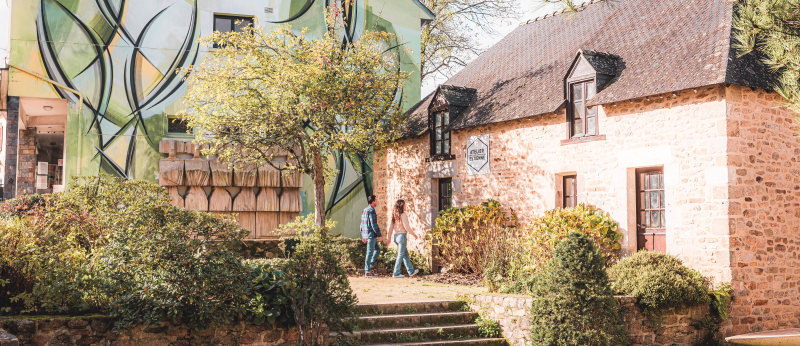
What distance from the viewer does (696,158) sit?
11172 mm

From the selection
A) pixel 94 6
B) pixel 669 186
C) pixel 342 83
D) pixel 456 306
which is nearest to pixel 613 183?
pixel 669 186

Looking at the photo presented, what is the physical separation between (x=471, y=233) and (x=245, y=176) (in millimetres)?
5741

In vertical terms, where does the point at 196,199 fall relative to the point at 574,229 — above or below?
above

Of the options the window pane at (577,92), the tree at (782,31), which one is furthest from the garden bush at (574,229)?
the tree at (782,31)

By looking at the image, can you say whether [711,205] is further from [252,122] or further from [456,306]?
[252,122]

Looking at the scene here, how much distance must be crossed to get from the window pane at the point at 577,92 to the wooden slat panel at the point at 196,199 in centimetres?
860

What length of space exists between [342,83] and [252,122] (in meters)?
2.07

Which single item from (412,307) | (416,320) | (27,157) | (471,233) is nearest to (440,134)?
(471,233)

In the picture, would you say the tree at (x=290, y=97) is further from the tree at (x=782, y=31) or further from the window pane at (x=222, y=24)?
the tree at (x=782, y=31)

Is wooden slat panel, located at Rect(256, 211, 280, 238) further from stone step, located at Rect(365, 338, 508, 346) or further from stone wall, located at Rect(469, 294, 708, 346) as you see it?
stone step, located at Rect(365, 338, 508, 346)

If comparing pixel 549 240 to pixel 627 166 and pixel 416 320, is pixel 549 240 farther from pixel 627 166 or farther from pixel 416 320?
pixel 416 320

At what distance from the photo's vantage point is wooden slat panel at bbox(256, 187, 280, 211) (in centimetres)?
1692

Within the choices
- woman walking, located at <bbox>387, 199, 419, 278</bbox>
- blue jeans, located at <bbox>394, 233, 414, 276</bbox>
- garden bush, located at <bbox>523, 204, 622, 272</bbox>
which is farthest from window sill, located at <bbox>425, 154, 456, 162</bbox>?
garden bush, located at <bbox>523, 204, 622, 272</bbox>

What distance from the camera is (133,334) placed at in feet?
25.2
